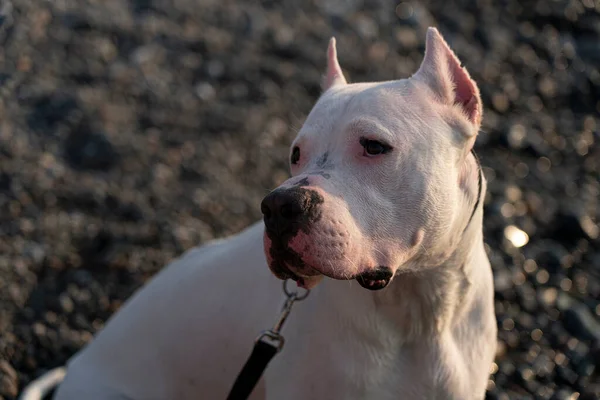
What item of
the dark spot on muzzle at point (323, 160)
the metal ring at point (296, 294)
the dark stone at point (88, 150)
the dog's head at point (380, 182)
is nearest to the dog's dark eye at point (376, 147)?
the dog's head at point (380, 182)

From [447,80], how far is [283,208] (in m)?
0.81

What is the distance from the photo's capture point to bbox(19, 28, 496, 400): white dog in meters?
2.82

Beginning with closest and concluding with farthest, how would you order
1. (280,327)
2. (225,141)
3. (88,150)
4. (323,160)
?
1. (323,160)
2. (280,327)
3. (88,150)
4. (225,141)

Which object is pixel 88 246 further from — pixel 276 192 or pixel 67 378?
pixel 276 192

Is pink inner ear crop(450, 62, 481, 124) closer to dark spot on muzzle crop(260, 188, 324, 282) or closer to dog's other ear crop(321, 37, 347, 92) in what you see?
dog's other ear crop(321, 37, 347, 92)

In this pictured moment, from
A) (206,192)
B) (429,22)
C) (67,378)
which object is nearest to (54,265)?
(206,192)

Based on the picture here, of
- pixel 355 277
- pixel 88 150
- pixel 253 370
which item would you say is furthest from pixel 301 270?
pixel 88 150

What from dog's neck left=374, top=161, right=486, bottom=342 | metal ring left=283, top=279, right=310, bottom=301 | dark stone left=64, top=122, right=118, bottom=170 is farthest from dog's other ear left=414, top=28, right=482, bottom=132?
dark stone left=64, top=122, right=118, bottom=170

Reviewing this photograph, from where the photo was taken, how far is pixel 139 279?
586cm

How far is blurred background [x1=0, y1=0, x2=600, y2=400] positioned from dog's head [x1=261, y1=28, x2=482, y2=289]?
2.39 metres

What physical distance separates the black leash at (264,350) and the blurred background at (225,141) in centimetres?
203

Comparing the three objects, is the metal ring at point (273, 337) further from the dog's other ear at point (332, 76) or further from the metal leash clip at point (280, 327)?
the dog's other ear at point (332, 76)

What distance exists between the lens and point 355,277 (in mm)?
2822

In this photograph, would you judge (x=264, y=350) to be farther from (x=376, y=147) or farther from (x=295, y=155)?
(x=376, y=147)
